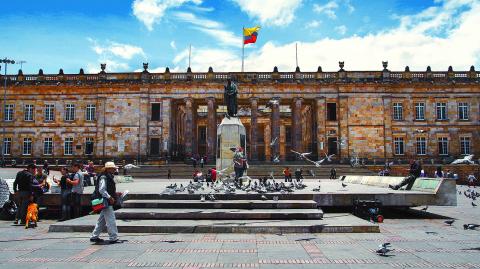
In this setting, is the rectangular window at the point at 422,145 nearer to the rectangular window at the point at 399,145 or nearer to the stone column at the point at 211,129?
the rectangular window at the point at 399,145

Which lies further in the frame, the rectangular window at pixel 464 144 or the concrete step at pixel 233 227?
the rectangular window at pixel 464 144

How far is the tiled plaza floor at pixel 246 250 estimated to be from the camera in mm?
7289

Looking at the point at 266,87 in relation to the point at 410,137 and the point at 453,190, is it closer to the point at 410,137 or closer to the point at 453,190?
the point at 410,137

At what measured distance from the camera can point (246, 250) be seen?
840cm

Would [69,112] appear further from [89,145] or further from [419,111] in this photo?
[419,111]

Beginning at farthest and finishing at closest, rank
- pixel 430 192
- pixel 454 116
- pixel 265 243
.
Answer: pixel 454 116, pixel 430 192, pixel 265 243

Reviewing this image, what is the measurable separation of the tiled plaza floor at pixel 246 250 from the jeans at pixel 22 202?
1225 mm

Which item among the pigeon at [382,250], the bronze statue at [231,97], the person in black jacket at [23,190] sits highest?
the bronze statue at [231,97]

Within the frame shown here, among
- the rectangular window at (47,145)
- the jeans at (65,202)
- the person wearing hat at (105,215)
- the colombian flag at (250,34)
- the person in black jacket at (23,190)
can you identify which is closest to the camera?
the person wearing hat at (105,215)

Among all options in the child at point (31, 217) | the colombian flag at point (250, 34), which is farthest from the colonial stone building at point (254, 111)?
the child at point (31, 217)

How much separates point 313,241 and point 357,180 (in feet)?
46.7

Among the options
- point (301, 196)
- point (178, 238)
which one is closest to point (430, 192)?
point (301, 196)

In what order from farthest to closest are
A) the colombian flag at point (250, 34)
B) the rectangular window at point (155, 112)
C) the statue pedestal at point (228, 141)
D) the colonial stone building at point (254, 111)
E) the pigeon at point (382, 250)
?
the rectangular window at point (155, 112)
the colonial stone building at point (254, 111)
the colombian flag at point (250, 34)
the statue pedestal at point (228, 141)
the pigeon at point (382, 250)

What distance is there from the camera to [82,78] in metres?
49.7
